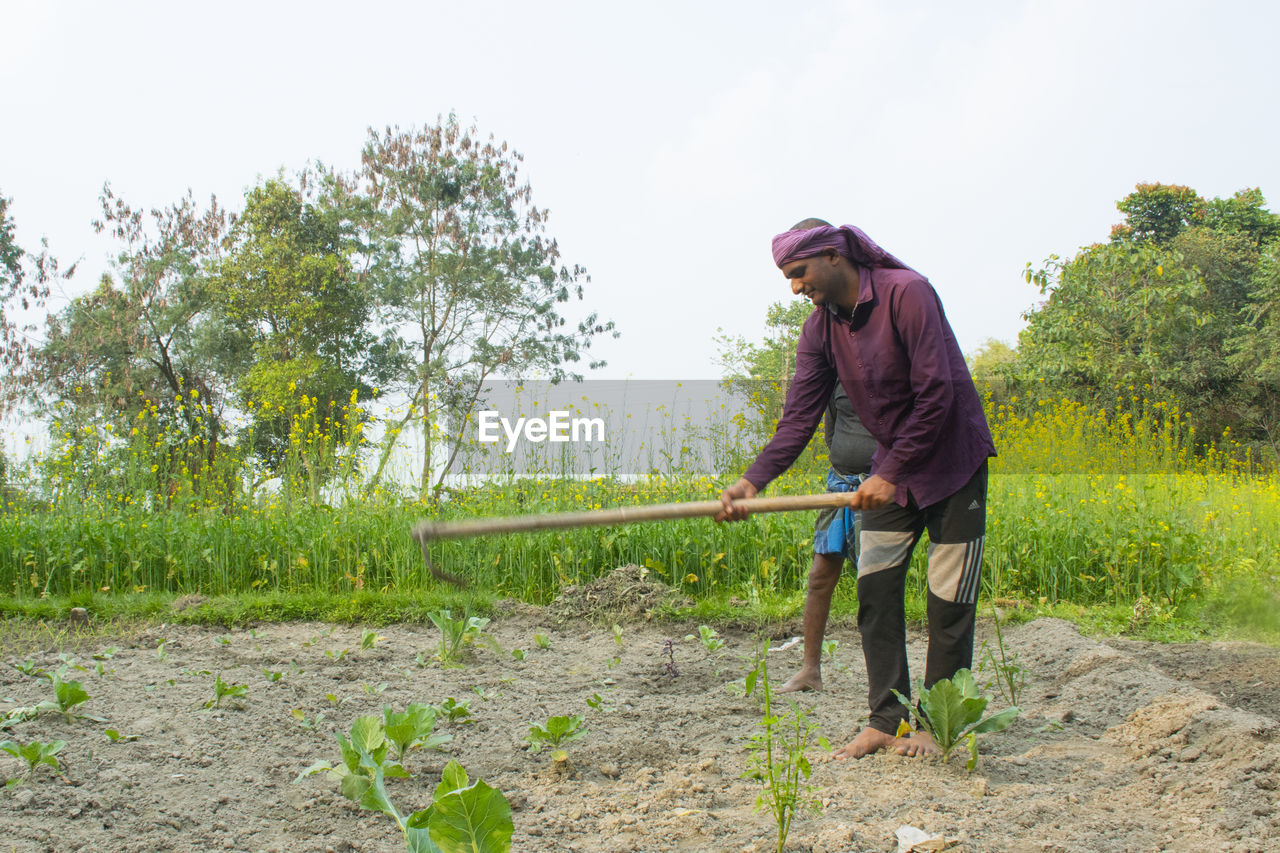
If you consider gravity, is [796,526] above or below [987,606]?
above

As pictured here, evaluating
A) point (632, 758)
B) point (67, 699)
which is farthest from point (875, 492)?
point (67, 699)

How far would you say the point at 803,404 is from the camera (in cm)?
340

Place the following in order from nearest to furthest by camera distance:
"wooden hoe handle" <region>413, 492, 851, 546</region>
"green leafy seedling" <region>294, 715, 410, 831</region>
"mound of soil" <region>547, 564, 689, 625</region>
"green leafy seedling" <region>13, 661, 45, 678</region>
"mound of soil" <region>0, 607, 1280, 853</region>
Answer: "mound of soil" <region>0, 607, 1280, 853</region>
"green leafy seedling" <region>294, 715, 410, 831</region>
"wooden hoe handle" <region>413, 492, 851, 546</region>
"green leafy seedling" <region>13, 661, 45, 678</region>
"mound of soil" <region>547, 564, 689, 625</region>

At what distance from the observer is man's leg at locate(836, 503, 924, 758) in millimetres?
3016

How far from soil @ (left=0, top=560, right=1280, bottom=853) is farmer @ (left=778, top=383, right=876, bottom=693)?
0.17 metres

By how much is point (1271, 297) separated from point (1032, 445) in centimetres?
1228

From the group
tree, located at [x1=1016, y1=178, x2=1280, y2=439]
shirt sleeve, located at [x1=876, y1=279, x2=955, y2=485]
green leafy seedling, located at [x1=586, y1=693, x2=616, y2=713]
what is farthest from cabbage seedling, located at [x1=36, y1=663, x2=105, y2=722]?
tree, located at [x1=1016, y1=178, x2=1280, y2=439]

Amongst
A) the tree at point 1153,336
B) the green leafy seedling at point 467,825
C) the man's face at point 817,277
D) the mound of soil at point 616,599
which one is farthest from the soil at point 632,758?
the tree at point 1153,336

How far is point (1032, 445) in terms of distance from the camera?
43.8 ft

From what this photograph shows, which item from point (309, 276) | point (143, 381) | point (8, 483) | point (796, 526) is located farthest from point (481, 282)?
point (796, 526)

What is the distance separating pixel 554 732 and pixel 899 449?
55.4 inches

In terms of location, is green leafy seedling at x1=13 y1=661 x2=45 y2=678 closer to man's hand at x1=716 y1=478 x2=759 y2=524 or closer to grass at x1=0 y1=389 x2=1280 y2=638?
grass at x1=0 y1=389 x2=1280 y2=638

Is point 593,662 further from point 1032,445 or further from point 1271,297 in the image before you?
point 1271,297

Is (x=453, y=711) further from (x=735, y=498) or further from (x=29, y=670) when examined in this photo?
(x=29, y=670)
